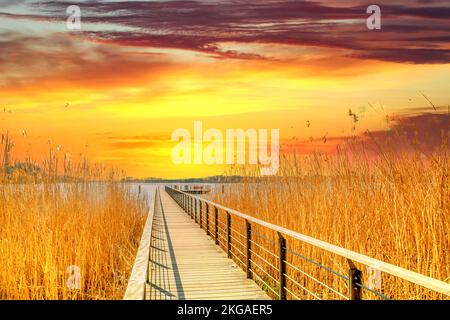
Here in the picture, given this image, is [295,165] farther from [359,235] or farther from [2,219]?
[2,219]

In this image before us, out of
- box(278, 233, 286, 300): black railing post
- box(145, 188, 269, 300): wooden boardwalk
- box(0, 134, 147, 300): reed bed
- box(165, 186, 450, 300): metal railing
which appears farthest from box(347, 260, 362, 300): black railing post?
box(0, 134, 147, 300): reed bed

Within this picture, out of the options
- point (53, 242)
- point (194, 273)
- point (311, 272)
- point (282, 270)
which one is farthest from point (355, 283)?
point (53, 242)

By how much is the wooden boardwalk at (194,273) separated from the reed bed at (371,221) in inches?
16.2

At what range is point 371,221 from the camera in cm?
572

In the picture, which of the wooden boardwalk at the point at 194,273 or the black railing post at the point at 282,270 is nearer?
the black railing post at the point at 282,270

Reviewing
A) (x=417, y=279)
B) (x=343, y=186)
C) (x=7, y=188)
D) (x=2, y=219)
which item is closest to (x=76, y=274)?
(x=2, y=219)

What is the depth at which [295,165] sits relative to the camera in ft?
28.1

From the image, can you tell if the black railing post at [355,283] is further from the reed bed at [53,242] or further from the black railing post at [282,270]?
the reed bed at [53,242]

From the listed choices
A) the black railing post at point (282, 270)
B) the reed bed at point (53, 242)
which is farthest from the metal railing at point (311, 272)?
the reed bed at point (53, 242)

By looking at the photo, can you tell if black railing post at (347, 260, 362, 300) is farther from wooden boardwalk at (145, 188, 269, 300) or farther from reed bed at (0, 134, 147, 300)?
reed bed at (0, 134, 147, 300)

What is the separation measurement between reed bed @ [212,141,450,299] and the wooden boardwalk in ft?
1.35

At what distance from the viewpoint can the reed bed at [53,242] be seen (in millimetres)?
6285

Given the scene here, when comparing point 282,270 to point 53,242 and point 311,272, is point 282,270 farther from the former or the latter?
point 53,242

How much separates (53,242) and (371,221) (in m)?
4.25
